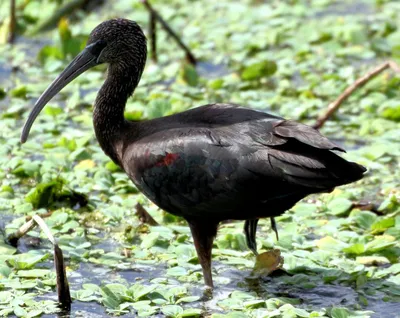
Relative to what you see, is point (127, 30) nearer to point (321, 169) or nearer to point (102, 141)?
point (102, 141)

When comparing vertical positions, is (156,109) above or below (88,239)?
above

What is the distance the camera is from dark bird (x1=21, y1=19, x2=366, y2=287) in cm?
556

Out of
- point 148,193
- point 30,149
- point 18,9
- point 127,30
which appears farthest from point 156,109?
point 18,9

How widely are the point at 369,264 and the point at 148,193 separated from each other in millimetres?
1511

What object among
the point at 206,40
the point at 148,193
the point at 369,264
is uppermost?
the point at 206,40

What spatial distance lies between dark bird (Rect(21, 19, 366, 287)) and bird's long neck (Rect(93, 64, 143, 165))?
0.01 m

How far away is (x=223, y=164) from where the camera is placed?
5688 millimetres

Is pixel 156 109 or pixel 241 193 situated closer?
pixel 241 193

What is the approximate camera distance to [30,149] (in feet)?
26.0

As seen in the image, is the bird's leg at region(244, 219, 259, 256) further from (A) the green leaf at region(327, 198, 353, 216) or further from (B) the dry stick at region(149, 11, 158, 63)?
(B) the dry stick at region(149, 11, 158, 63)

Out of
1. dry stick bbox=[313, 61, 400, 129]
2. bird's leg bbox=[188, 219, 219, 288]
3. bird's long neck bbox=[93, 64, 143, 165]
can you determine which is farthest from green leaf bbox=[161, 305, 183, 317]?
dry stick bbox=[313, 61, 400, 129]

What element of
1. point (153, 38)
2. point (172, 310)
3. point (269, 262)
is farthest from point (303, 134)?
point (153, 38)

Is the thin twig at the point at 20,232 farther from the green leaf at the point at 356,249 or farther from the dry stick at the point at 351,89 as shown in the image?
the dry stick at the point at 351,89

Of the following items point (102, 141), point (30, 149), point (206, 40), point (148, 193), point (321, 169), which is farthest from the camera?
point (206, 40)
